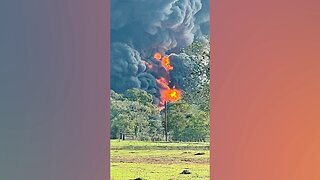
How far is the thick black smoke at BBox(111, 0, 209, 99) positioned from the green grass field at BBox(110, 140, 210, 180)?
1.68 ft

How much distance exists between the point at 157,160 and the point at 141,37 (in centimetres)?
117

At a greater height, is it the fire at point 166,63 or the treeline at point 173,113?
the fire at point 166,63

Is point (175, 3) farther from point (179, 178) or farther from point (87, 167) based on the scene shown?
point (87, 167)

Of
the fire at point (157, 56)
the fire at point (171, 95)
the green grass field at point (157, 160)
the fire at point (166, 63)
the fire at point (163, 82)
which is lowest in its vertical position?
the green grass field at point (157, 160)

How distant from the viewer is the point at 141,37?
5164 mm

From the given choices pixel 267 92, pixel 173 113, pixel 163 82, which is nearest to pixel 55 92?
pixel 267 92

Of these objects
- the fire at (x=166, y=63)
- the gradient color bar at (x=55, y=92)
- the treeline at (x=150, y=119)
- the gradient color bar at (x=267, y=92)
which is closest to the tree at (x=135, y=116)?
the treeline at (x=150, y=119)

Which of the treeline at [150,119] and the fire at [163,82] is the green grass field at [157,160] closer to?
the treeline at [150,119]

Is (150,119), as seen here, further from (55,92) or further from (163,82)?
(55,92)

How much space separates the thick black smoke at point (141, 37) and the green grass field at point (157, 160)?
512 millimetres

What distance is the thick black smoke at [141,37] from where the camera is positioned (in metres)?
5.09

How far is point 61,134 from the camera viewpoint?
2338 mm

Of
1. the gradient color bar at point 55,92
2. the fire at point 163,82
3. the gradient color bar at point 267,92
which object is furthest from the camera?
the fire at point 163,82

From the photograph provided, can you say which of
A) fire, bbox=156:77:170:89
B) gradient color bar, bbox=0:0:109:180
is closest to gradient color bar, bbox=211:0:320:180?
gradient color bar, bbox=0:0:109:180
